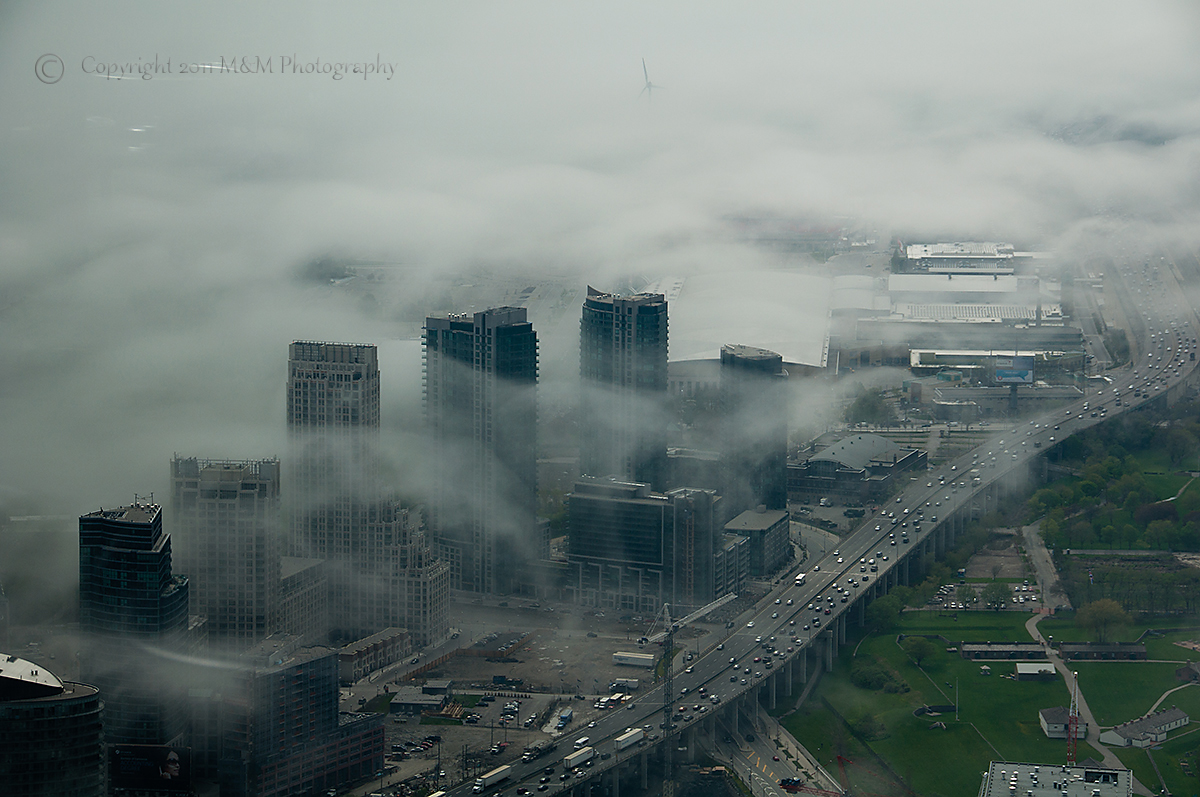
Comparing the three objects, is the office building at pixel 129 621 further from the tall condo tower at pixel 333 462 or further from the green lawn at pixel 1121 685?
the green lawn at pixel 1121 685

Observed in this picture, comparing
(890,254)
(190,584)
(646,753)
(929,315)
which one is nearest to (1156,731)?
(646,753)

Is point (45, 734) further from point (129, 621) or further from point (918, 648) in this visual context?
point (918, 648)

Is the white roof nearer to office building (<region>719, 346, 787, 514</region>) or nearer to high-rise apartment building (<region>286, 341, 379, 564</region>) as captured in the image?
office building (<region>719, 346, 787, 514</region>)

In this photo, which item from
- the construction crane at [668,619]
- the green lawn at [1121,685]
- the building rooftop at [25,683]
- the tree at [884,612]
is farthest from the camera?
the tree at [884,612]

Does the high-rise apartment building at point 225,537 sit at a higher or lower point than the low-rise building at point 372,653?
higher

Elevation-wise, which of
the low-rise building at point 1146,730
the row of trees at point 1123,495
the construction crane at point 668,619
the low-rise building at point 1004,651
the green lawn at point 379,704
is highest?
the row of trees at point 1123,495

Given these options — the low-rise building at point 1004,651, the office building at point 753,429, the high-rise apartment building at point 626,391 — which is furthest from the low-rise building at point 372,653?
the low-rise building at point 1004,651

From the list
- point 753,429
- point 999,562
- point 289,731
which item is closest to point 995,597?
point 999,562
